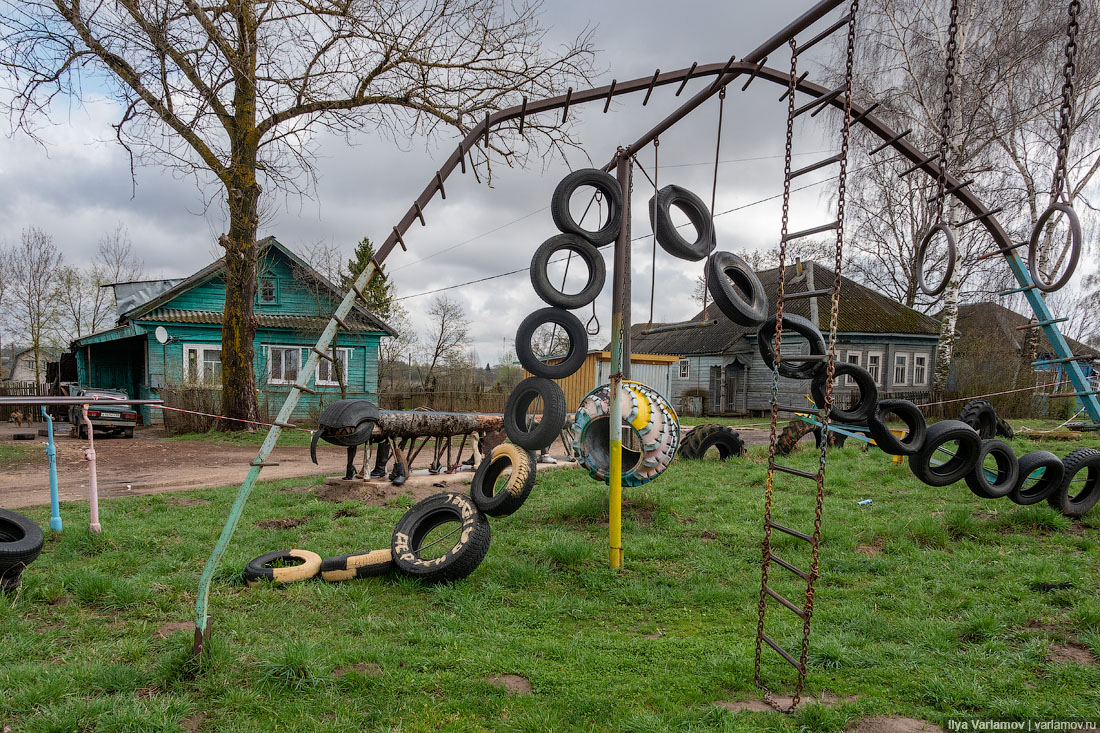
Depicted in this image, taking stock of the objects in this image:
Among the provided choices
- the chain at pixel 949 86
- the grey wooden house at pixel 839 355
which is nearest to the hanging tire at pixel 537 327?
the chain at pixel 949 86

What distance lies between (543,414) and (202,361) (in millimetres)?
18582

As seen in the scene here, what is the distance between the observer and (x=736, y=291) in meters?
4.30

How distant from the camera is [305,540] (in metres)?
5.90

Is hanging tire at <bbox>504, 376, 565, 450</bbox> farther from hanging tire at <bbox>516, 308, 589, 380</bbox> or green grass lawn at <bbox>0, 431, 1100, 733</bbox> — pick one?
green grass lawn at <bbox>0, 431, 1100, 733</bbox>

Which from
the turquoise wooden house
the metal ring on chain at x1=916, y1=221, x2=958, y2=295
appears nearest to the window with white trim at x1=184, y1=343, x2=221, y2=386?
the turquoise wooden house

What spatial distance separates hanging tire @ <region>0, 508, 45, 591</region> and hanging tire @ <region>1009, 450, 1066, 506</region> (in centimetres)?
751

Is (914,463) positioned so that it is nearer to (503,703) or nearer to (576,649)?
(576,649)

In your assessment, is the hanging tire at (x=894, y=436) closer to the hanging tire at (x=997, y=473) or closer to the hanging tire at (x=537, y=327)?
the hanging tire at (x=997, y=473)

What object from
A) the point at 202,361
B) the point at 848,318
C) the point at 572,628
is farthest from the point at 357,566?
the point at 848,318

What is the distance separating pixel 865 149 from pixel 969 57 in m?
3.60

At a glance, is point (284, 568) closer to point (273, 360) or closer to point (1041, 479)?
point (1041, 479)

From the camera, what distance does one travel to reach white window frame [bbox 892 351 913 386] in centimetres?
2675

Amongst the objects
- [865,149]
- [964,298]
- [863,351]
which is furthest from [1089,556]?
[964,298]

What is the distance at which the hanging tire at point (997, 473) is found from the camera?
15.9ft
